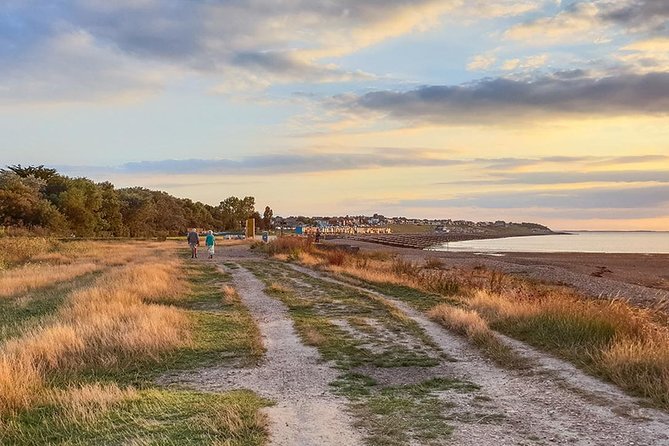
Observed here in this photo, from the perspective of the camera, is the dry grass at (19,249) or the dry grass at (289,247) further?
the dry grass at (289,247)

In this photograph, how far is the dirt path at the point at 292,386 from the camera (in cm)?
581

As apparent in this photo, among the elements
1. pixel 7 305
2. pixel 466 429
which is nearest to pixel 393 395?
pixel 466 429

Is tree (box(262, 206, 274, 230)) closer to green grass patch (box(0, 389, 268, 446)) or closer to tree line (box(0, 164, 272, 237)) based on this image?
tree line (box(0, 164, 272, 237))

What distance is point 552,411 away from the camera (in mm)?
6578

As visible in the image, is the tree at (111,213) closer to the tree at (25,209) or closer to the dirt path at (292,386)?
the tree at (25,209)

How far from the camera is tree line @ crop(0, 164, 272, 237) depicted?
188ft

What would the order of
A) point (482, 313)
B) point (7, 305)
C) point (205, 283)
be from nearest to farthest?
point (482, 313) → point (7, 305) → point (205, 283)

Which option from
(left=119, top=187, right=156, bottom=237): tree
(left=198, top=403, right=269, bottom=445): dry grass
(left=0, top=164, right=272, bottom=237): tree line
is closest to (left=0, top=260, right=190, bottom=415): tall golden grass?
(left=198, top=403, right=269, bottom=445): dry grass

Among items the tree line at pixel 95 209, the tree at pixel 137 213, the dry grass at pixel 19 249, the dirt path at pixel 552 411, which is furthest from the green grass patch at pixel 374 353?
the tree at pixel 137 213

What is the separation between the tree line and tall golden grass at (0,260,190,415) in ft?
146

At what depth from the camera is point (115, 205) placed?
7819 cm

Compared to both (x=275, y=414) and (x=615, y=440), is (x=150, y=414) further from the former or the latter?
(x=615, y=440)

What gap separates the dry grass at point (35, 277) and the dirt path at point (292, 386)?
450 inches

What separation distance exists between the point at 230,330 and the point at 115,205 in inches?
2818
